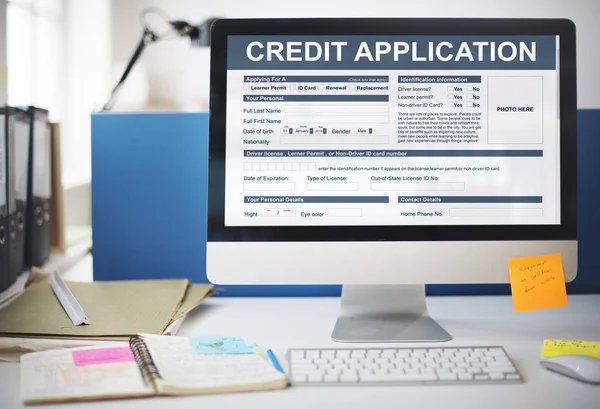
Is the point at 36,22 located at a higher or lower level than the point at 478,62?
higher

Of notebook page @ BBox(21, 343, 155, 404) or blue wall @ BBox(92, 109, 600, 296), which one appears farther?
blue wall @ BBox(92, 109, 600, 296)

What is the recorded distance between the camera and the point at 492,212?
3.35ft

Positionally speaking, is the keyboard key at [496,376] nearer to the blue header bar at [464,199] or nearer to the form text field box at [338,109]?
the blue header bar at [464,199]

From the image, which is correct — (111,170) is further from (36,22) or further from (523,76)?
(36,22)

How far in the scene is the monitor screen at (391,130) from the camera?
1021 mm

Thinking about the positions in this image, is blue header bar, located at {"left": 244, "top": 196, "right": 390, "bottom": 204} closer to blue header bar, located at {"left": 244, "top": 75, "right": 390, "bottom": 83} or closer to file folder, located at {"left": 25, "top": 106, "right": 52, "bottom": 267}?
A: blue header bar, located at {"left": 244, "top": 75, "right": 390, "bottom": 83}

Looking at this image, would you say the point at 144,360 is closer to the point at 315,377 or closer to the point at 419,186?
the point at 315,377

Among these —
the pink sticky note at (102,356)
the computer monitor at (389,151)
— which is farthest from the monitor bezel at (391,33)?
the pink sticky note at (102,356)

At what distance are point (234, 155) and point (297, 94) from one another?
14 cm

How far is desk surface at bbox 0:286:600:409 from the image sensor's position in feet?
2.51

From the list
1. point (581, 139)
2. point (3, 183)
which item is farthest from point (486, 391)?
point (3, 183)

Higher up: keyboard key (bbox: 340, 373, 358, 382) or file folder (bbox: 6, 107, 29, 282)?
file folder (bbox: 6, 107, 29, 282)

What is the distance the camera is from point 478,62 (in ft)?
3.40

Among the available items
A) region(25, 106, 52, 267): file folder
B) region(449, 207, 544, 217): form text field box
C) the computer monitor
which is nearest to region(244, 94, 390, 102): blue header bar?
the computer monitor
